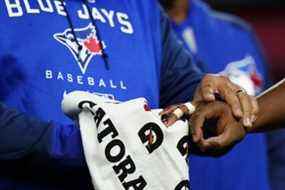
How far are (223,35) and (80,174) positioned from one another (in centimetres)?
119

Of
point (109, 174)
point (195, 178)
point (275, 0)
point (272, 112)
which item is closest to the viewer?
point (109, 174)

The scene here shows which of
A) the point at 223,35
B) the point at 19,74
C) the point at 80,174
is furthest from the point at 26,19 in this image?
the point at 223,35

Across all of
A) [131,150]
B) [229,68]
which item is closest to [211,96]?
[131,150]

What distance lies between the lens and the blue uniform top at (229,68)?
289 centimetres

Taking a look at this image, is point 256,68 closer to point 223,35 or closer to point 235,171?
point 223,35

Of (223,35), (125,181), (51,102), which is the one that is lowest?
(125,181)

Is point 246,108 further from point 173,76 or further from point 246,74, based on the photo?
point 246,74

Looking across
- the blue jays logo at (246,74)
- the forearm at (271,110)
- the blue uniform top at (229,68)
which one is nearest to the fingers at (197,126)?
the forearm at (271,110)

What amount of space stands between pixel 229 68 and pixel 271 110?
816 mm

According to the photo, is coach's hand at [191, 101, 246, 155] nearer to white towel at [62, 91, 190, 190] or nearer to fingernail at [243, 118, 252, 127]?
fingernail at [243, 118, 252, 127]

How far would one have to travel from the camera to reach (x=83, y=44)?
2.30 m

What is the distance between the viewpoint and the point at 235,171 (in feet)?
9.67

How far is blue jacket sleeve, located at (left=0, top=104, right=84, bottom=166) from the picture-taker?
6.90 ft

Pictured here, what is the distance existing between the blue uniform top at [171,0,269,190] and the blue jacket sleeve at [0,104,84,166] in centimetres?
71
